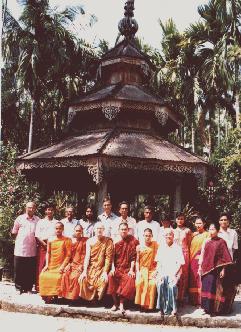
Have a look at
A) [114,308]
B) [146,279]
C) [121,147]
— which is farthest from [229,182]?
[114,308]

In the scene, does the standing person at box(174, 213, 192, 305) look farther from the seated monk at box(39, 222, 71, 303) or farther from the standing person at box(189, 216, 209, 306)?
the seated monk at box(39, 222, 71, 303)

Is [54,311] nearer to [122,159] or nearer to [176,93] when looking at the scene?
[122,159]

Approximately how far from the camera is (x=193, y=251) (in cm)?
841

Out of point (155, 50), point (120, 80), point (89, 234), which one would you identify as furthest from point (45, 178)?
point (155, 50)

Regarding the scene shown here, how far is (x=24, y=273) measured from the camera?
8992mm

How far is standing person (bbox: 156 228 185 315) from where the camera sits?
7.19 m

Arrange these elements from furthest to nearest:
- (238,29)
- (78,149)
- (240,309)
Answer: (238,29) < (78,149) < (240,309)

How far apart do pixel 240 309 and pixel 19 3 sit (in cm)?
1680

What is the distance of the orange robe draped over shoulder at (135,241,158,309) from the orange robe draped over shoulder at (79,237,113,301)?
1.91ft

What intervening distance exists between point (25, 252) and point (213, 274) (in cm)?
393

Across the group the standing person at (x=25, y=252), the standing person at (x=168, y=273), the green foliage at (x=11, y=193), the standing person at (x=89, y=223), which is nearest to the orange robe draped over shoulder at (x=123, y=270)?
the standing person at (x=168, y=273)

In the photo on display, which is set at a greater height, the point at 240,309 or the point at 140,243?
the point at 140,243

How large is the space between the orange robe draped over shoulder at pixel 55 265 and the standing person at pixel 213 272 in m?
2.55

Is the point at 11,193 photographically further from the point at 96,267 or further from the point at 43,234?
the point at 96,267
